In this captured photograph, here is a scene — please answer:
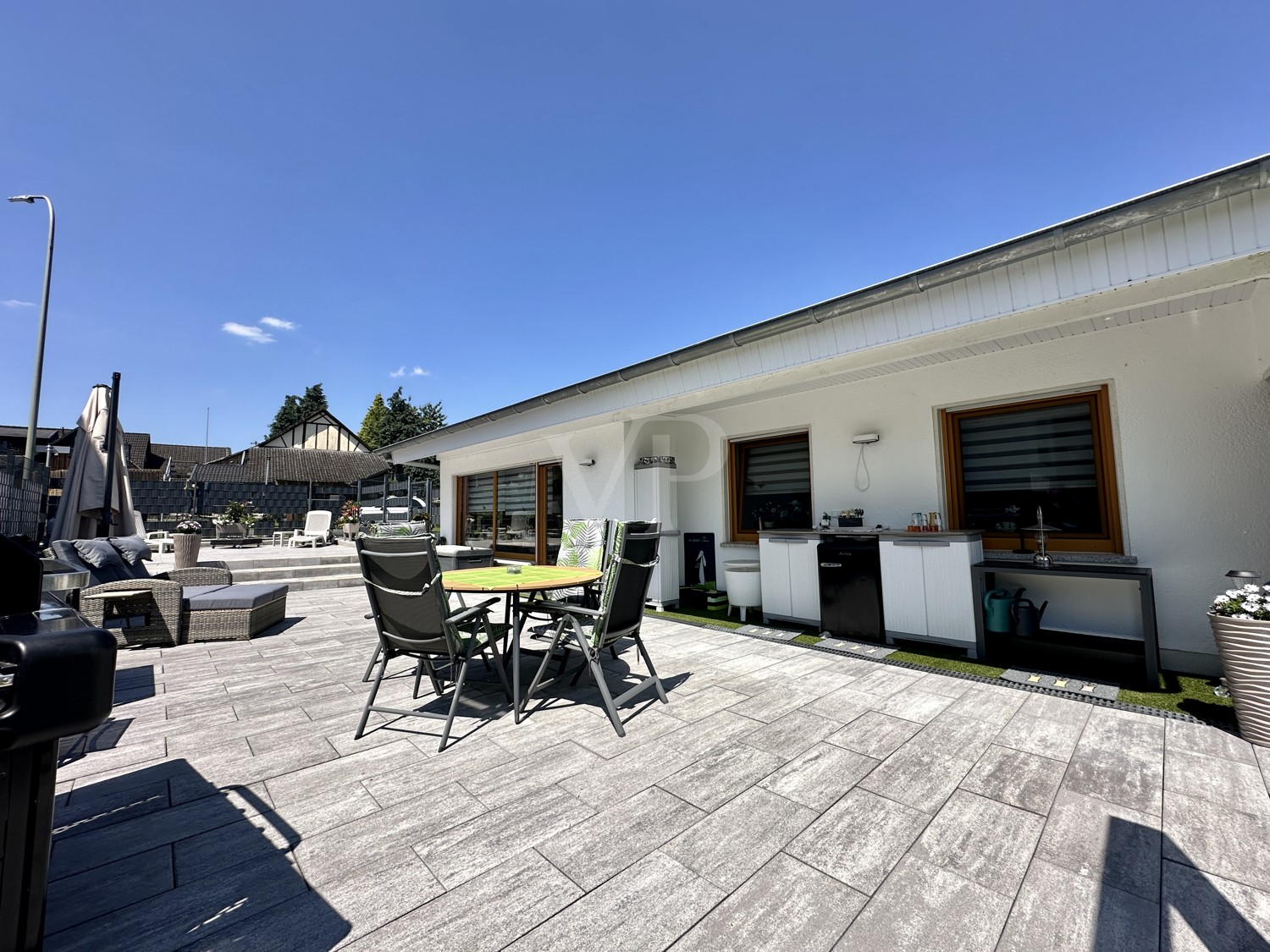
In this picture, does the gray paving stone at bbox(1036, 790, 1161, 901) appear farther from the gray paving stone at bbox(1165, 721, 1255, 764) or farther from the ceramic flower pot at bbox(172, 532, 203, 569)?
the ceramic flower pot at bbox(172, 532, 203, 569)

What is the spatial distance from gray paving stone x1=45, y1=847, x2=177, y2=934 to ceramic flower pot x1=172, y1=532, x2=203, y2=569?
6.23 metres

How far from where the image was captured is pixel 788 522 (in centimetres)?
636

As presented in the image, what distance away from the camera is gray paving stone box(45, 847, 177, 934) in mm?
1488

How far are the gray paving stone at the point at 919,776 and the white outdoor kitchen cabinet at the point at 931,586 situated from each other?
201 cm

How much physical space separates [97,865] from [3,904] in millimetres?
1220

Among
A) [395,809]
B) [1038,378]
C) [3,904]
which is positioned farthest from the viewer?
[1038,378]

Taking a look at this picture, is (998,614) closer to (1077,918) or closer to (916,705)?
(916,705)

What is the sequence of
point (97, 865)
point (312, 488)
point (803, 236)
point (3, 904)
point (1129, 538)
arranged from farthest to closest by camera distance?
point (312, 488) < point (803, 236) < point (1129, 538) < point (97, 865) < point (3, 904)

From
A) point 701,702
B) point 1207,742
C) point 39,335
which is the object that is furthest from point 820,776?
point 39,335

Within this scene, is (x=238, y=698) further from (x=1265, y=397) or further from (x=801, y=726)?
(x=1265, y=397)

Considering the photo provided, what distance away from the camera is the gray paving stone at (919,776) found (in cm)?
212

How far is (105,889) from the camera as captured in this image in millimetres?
1600

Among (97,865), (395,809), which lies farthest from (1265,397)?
(97,865)

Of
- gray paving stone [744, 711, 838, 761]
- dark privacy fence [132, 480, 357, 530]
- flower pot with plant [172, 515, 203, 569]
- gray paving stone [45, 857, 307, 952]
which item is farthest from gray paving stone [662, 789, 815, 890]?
dark privacy fence [132, 480, 357, 530]
